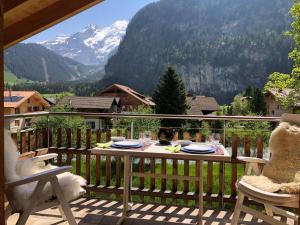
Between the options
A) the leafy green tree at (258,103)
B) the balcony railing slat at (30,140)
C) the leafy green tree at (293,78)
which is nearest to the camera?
the balcony railing slat at (30,140)

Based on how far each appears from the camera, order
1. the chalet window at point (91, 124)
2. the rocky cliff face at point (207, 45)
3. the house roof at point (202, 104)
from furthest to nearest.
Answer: the rocky cliff face at point (207, 45)
the house roof at point (202, 104)
the chalet window at point (91, 124)

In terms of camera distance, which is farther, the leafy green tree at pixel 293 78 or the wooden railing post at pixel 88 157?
the leafy green tree at pixel 293 78

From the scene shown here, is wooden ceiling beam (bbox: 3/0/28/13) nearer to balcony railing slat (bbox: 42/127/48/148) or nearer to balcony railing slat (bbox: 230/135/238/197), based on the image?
balcony railing slat (bbox: 42/127/48/148)

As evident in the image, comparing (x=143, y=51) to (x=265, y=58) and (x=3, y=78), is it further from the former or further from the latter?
(x=3, y=78)

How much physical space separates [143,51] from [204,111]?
48.7m

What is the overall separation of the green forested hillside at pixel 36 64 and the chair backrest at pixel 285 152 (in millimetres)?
95264

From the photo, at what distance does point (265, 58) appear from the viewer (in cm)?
8088

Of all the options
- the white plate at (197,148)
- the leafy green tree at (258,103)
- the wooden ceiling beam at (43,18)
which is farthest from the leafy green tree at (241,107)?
the white plate at (197,148)

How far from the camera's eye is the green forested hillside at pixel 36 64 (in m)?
111

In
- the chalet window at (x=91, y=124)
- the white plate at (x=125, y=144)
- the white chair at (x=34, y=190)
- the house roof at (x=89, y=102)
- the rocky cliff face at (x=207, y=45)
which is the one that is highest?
the rocky cliff face at (x=207, y=45)

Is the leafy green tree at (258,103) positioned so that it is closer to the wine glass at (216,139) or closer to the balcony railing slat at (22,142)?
the wine glass at (216,139)

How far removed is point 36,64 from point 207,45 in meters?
65.6

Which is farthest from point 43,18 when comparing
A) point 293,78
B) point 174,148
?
point 293,78

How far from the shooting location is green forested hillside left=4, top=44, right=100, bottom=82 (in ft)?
364
